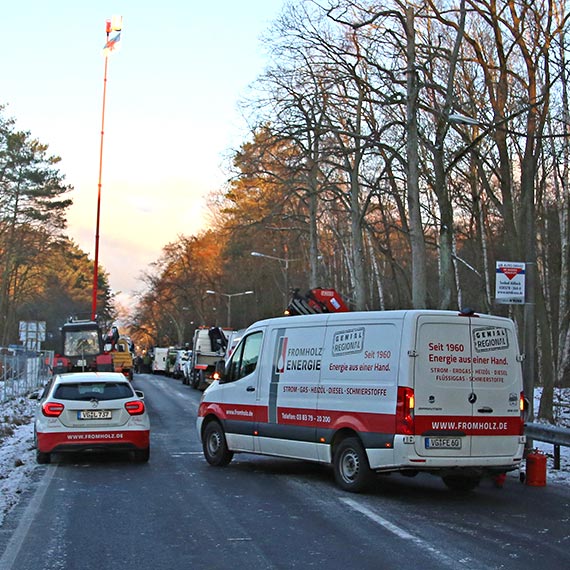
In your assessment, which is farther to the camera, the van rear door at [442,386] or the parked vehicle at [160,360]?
the parked vehicle at [160,360]

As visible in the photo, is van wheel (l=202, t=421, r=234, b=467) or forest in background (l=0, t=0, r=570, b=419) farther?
forest in background (l=0, t=0, r=570, b=419)

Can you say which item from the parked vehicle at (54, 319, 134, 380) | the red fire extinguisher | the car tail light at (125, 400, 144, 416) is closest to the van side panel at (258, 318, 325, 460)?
the car tail light at (125, 400, 144, 416)

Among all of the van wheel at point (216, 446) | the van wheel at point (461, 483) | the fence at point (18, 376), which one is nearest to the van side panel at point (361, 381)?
the van wheel at point (461, 483)

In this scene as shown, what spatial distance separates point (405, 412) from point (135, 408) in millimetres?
5258

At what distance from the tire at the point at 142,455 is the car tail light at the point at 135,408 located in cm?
58

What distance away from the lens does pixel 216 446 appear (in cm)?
1395

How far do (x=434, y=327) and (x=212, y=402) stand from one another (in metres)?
4.87

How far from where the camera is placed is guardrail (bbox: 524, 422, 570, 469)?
500 inches

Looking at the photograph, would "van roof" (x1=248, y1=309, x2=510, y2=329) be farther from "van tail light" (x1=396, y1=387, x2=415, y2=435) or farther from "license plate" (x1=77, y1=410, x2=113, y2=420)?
"license plate" (x1=77, y1=410, x2=113, y2=420)

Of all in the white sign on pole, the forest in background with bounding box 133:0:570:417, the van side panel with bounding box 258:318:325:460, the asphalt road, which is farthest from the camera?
the forest in background with bounding box 133:0:570:417

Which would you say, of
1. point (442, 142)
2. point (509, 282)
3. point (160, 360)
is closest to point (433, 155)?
point (442, 142)

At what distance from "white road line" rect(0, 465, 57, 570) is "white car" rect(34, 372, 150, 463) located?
4.47ft

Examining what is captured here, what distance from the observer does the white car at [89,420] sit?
44.6ft

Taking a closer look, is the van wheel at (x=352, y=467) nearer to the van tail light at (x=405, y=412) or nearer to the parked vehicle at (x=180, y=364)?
the van tail light at (x=405, y=412)
